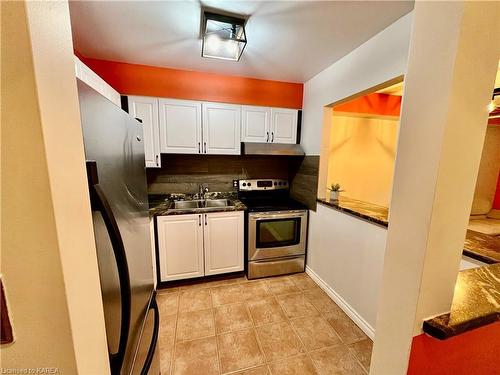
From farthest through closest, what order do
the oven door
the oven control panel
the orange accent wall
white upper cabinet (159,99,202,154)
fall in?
the oven control panel < the orange accent wall < the oven door < white upper cabinet (159,99,202,154)

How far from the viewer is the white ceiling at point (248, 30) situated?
1.36m

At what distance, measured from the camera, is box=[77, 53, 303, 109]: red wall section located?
7.23 ft

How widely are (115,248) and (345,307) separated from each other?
220cm

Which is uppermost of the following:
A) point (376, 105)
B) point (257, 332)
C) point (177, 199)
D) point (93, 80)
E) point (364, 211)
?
point (376, 105)

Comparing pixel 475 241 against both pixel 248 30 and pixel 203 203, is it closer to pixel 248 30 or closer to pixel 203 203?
pixel 248 30

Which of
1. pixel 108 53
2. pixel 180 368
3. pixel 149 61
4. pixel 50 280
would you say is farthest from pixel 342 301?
pixel 108 53

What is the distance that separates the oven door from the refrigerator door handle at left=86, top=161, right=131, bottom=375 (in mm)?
1823

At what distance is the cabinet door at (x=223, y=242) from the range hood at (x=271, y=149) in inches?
30.2

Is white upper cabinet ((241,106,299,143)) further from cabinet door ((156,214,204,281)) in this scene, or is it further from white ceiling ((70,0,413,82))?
cabinet door ((156,214,204,281))

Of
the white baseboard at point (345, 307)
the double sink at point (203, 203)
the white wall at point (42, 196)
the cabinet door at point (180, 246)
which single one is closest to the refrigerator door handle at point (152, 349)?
the white wall at point (42, 196)

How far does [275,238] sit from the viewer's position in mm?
2537

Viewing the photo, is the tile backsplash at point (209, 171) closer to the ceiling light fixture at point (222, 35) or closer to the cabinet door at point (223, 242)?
the cabinet door at point (223, 242)

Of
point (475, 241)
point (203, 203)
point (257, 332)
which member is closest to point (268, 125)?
point (203, 203)

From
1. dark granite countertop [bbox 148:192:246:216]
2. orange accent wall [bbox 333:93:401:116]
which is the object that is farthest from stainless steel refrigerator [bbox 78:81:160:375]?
orange accent wall [bbox 333:93:401:116]
